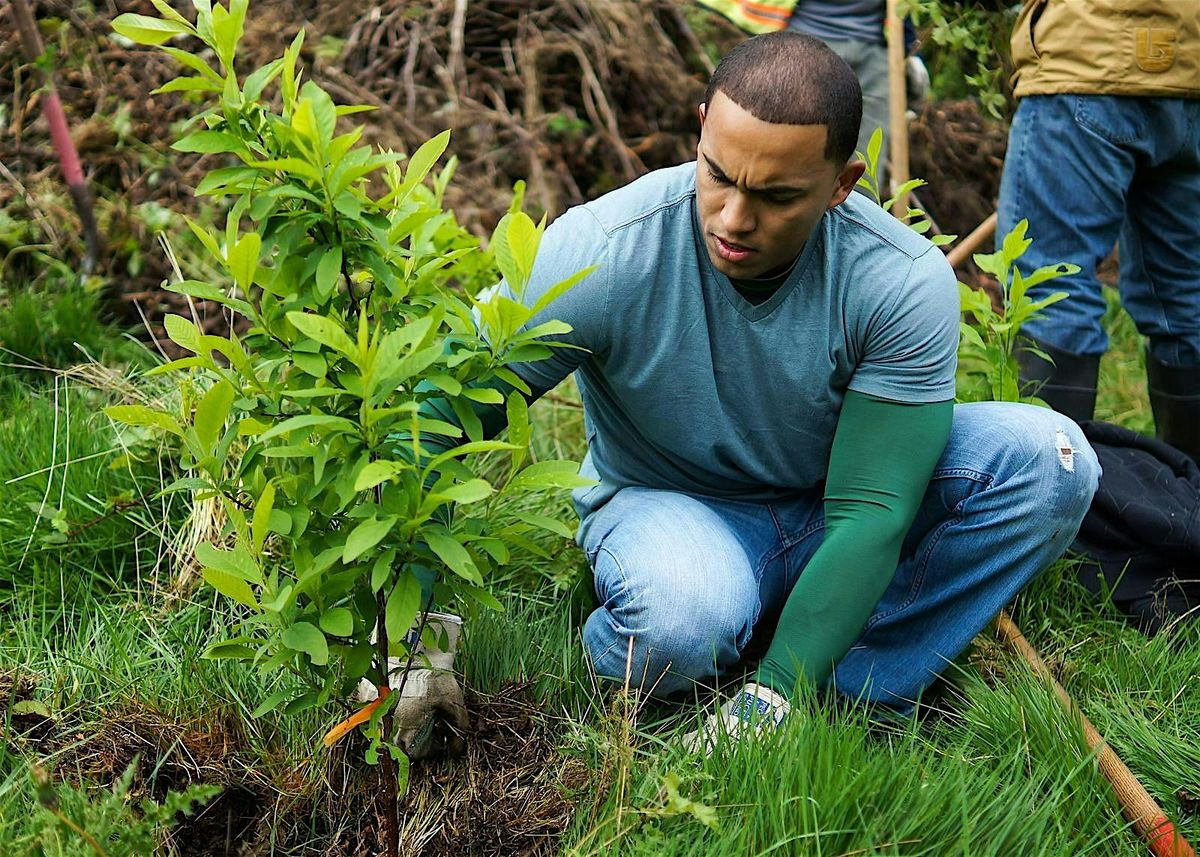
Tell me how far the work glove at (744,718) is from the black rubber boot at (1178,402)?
74.9 inches

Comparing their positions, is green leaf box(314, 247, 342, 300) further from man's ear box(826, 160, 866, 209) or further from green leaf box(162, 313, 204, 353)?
man's ear box(826, 160, 866, 209)

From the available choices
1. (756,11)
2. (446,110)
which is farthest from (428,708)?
(446,110)

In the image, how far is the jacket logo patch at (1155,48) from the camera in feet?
9.87

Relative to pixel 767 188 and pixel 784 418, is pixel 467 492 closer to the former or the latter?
pixel 767 188

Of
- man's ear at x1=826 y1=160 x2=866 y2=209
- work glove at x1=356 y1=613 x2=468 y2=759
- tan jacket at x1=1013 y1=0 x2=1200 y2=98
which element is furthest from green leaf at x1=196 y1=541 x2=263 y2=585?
tan jacket at x1=1013 y1=0 x2=1200 y2=98

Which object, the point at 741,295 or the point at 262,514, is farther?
the point at 741,295

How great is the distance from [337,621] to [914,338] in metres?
1.16

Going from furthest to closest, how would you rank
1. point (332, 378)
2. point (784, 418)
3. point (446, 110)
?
point (446, 110) → point (784, 418) → point (332, 378)

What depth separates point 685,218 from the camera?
2227mm

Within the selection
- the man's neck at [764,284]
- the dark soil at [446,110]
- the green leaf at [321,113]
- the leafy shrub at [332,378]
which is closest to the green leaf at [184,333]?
the leafy shrub at [332,378]

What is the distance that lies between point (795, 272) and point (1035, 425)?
61 centimetres

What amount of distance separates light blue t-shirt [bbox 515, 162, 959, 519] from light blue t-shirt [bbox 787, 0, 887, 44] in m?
1.82

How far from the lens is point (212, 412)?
163 centimetres

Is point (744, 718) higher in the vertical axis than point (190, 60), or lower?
lower
